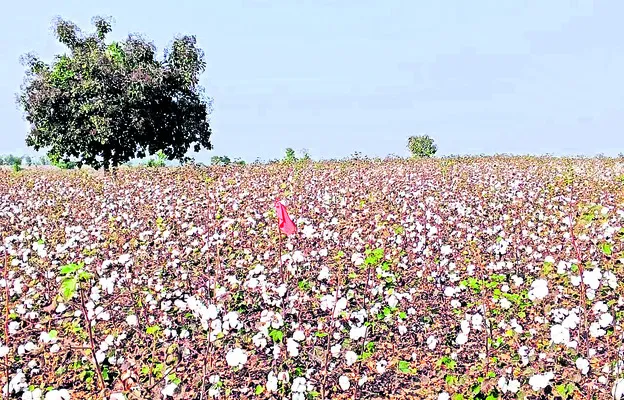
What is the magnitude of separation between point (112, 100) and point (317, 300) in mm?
24243

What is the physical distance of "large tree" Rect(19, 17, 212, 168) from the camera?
2762 centimetres

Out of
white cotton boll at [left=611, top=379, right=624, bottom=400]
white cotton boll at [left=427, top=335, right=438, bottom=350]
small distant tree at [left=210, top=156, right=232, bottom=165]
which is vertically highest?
small distant tree at [left=210, top=156, right=232, bottom=165]

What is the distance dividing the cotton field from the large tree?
17.4 metres

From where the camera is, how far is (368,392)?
4.18m

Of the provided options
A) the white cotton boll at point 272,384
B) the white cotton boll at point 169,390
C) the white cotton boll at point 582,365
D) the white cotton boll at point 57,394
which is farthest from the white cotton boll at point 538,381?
the white cotton boll at point 57,394

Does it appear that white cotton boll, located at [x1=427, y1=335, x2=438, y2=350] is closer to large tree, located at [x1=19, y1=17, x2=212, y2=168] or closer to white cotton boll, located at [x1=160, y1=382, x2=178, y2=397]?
white cotton boll, located at [x1=160, y1=382, x2=178, y2=397]

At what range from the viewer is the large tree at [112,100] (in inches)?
1088

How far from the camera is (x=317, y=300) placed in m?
5.60

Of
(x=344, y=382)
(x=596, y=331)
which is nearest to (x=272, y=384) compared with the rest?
(x=344, y=382)

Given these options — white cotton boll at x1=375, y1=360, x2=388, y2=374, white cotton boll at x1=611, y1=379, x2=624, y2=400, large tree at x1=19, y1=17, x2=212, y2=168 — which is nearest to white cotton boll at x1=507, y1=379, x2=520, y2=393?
white cotton boll at x1=611, y1=379, x2=624, y2=400

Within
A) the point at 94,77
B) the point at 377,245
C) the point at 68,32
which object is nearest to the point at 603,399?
the point at 377,245

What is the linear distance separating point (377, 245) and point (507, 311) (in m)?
2.06

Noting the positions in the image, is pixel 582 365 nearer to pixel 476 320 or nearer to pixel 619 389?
pixel 619 389

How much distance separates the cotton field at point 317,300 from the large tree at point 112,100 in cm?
1744
